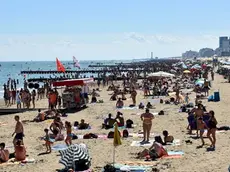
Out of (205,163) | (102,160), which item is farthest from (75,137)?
(205,163)

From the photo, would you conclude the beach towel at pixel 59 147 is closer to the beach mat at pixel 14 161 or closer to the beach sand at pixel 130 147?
the beach sand at pixel 130 147

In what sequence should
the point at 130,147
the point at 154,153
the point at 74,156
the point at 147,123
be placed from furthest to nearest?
the point at 147,123 → the point at 130,147 → the point at 154,153 → the point at 74,156

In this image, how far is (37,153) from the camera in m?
13.3

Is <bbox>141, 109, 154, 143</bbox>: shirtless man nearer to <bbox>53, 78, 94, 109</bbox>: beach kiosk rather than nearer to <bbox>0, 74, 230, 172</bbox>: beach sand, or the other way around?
<bbox>0, 74, 230, 172</bbox>: beach sand

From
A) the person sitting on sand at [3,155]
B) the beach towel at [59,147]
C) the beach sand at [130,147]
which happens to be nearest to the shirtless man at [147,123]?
the beach sand at [130,147]

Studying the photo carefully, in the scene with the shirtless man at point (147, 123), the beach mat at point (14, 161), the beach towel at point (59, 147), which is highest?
the shirtless man at point (147, 123)

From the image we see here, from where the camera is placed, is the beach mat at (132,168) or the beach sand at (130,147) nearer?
the beach mat at (132,168)

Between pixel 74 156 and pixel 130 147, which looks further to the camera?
pixel 130 147

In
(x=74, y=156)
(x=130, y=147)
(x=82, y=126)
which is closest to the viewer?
(x=74, y=156)

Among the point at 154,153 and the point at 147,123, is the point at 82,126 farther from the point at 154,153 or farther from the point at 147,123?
the point at 154,153

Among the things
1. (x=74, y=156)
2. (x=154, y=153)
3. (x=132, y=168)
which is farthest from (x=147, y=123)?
(x=74, y=156)

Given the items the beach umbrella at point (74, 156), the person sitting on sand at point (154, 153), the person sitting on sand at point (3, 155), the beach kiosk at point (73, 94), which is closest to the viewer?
the beach umbrella at point (74, 156)

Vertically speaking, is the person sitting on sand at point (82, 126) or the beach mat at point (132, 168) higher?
the person sitting on sand at point (82, 126)

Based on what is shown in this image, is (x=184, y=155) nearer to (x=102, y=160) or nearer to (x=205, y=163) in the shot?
(x=205, y=163)
